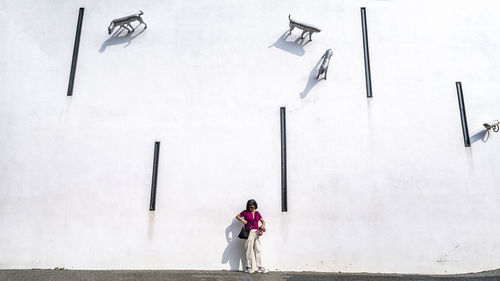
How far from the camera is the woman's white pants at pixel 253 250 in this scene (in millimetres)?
5793

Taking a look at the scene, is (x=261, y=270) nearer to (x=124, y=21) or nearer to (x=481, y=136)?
(x=481, y=136)

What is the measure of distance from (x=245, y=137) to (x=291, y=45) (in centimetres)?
216

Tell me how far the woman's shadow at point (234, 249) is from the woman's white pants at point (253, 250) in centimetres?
23

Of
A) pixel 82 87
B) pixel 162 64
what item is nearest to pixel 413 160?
pixel 162 64

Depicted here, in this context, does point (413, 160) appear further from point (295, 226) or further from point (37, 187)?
point (37, 187)

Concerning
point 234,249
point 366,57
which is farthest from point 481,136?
point 234,249

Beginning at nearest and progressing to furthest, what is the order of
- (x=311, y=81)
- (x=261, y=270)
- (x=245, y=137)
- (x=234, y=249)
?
(x=261, y=270) → (x=234, y=249) → (x=245, y=137) → (x=311, y=81)

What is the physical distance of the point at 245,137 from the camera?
21.1 feet

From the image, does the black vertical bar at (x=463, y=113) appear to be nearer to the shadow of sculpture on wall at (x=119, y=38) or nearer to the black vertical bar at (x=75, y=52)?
the shadow of sculpture on wall at (x=119, y=38)

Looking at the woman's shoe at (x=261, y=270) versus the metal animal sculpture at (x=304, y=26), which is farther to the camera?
the metal animal sculpture at (x=304, y=26)

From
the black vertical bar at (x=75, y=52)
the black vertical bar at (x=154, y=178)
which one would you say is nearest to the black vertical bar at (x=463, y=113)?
the black vertical bar at (x=154, y=178)

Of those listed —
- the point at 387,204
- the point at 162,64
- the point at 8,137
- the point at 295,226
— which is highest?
the point at 162,64

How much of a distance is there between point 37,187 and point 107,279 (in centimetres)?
219

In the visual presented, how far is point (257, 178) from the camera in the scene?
626cm
